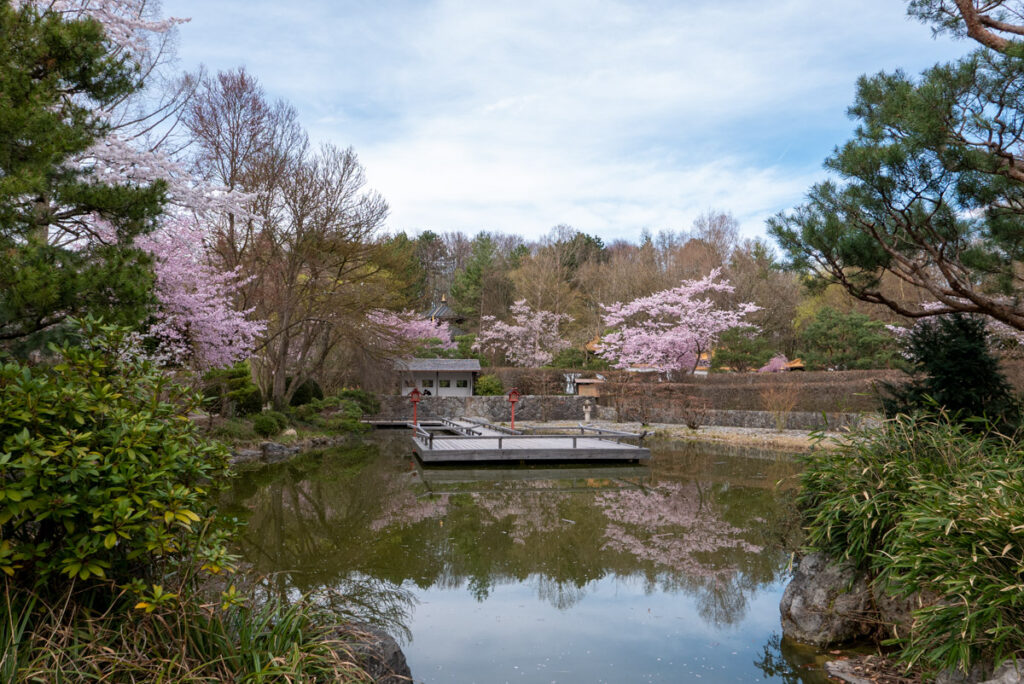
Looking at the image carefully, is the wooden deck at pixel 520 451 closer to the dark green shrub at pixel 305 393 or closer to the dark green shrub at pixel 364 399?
the dark green shrub at pixel 305 393

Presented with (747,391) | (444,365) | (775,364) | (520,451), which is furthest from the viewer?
(444,365)

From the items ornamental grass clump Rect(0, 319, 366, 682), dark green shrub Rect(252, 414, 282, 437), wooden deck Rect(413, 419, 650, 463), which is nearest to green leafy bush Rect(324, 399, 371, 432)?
dark green shrub Rect(252, 414, 282, 437)

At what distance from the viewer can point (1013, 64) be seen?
467 cm

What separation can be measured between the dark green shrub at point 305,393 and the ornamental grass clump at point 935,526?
58.4 feet

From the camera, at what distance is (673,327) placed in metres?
25.4

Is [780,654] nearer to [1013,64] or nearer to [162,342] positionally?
[1013,64]

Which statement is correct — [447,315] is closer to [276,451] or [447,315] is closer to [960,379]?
[276,451]

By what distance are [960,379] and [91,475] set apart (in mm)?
6080

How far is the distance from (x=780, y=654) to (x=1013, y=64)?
443 centimetres

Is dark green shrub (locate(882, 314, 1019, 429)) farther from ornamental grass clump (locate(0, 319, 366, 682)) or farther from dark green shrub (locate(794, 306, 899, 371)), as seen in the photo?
dark green shrub (locate(794, 306, 899, 371))

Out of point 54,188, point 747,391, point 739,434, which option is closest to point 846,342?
point 747,391

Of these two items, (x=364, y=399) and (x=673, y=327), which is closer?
(x=364, y=399)

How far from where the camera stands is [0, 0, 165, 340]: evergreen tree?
4.13 meters

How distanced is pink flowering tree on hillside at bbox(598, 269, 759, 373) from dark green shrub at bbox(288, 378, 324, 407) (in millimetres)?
11211
